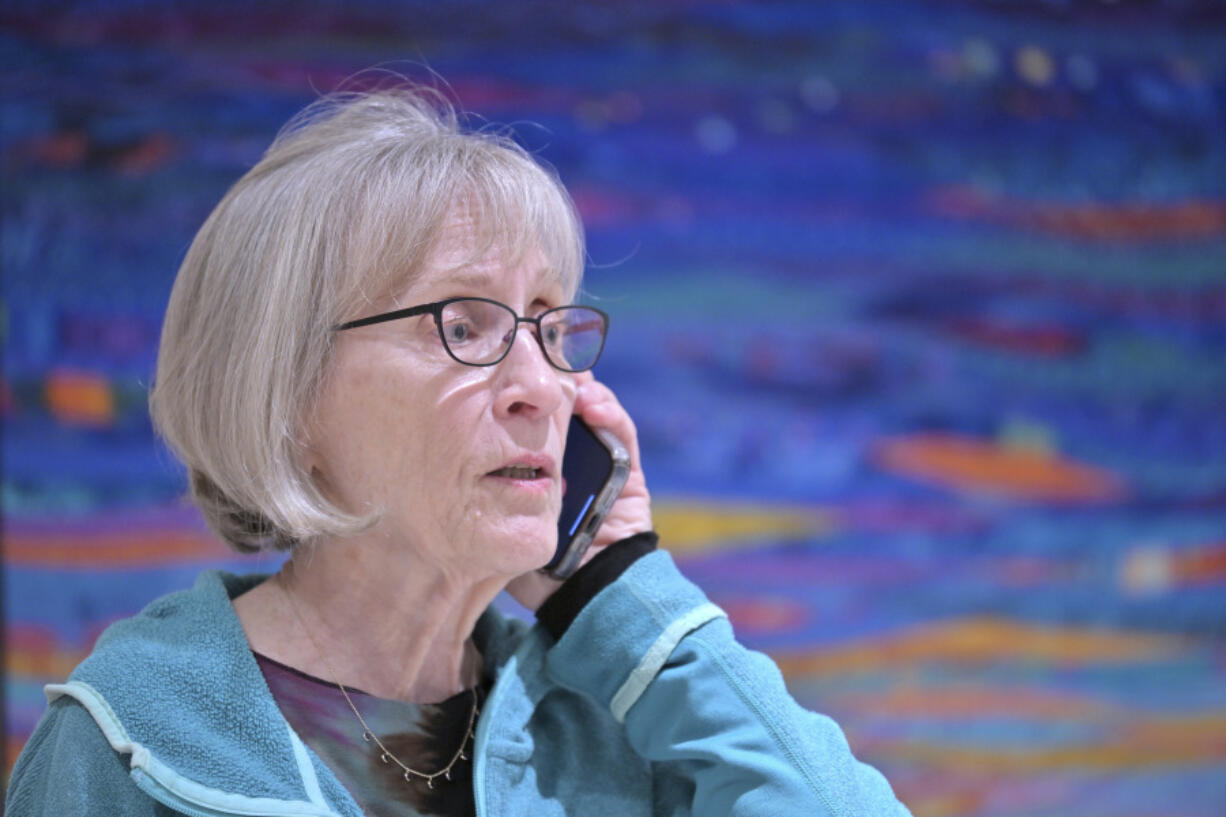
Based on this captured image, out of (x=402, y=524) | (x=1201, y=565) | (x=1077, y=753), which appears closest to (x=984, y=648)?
(x=1077, y=753)

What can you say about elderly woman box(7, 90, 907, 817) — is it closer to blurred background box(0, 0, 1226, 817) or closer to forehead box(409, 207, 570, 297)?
forehead box(409, 207, 570, 297)

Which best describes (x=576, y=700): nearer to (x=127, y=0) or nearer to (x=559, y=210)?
(x=559, y=210)

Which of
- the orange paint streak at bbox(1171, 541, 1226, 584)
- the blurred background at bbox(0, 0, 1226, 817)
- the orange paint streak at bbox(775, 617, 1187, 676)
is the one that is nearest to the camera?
the blurred background at bbox(0, 0, 1226, 817)

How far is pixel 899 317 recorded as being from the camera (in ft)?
9.52

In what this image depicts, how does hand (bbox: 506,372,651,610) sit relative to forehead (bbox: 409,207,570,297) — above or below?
below

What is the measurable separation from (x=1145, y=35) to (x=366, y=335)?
2.64 m

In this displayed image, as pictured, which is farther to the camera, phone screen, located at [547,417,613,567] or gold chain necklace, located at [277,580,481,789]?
phone screen, located at [547,417,613,567]

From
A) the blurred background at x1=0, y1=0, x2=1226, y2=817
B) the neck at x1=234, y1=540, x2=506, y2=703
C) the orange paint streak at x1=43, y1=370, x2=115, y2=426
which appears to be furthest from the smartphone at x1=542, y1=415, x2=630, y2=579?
the orange paint streak at x1=43, y1=370, x2=115, y2=426

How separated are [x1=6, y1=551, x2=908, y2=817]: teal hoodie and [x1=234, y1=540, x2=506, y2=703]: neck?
6 cm

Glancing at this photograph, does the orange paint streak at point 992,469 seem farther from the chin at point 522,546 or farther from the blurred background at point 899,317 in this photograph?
the chin at point 522,546

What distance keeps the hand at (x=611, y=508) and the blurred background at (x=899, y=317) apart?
1.33 meters

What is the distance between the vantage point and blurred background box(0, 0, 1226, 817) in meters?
2.68

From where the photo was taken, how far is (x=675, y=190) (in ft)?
9.24

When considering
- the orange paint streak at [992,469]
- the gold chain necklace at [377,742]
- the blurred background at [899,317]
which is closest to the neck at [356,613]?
the gold chain necklace at [377,742]
